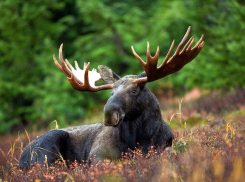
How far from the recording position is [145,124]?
5.44 metres

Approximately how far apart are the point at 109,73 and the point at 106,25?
45.6 ft

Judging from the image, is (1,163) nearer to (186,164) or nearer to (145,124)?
(145,124)

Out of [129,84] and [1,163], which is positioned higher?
[129,84]

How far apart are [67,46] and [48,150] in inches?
636

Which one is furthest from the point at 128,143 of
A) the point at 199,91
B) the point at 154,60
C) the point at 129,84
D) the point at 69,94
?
the point at 69,94

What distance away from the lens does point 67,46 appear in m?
21.8

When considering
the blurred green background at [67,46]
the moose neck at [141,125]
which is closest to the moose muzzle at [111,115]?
the moose neck at [141,125]

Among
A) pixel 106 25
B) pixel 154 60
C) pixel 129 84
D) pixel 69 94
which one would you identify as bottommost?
pixel 69 94

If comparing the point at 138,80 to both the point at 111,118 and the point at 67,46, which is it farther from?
the point at 67,46

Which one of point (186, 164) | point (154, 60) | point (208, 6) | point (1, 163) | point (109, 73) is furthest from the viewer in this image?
point (208, 6)

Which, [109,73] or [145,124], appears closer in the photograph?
[145,124]

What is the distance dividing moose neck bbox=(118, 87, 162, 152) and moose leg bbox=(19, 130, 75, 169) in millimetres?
1226

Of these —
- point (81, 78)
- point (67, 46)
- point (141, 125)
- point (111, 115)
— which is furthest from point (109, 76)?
point (67, 46)

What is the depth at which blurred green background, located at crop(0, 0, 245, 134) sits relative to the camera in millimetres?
18406
